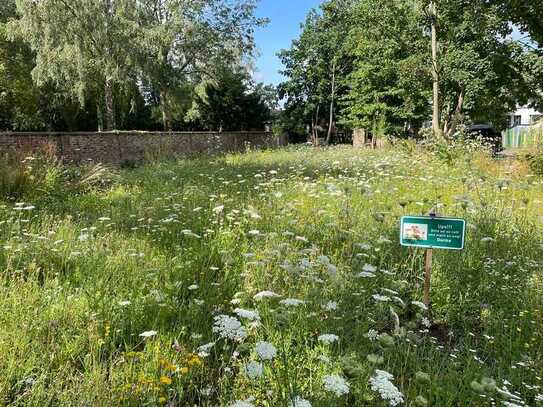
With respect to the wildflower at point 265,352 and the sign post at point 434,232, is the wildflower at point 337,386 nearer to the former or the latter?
the wildflower at point 265,352

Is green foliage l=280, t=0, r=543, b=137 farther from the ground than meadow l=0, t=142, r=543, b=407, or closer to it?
farther from the ground

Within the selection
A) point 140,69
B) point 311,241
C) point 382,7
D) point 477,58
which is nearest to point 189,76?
point 140,69

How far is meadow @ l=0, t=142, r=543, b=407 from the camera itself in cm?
179

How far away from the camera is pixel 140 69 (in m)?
20.6

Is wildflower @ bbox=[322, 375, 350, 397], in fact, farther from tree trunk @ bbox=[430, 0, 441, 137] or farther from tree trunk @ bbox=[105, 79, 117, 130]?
tree trunk @ bbox=[105, 79, 117, 130]

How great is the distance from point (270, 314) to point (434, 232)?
3.58ft

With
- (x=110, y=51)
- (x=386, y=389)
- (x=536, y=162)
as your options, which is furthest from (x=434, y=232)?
(x=110, y=51)

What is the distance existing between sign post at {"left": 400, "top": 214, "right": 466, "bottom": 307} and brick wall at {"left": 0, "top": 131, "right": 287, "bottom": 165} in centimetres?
984

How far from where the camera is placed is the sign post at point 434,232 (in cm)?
242

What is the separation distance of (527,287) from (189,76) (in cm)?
2338

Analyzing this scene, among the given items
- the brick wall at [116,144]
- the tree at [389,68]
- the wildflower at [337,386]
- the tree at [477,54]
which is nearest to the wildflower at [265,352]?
the wildflower at [337,386]

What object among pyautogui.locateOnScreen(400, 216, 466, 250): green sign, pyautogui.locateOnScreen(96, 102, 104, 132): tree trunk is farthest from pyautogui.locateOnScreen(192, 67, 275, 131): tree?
pyautogui.locateOnScreen(400, 216, 466, 250): green sign

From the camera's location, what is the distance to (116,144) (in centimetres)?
1516

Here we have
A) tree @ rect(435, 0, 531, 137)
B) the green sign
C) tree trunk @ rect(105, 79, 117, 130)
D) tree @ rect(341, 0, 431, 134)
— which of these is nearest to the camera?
the green sign
